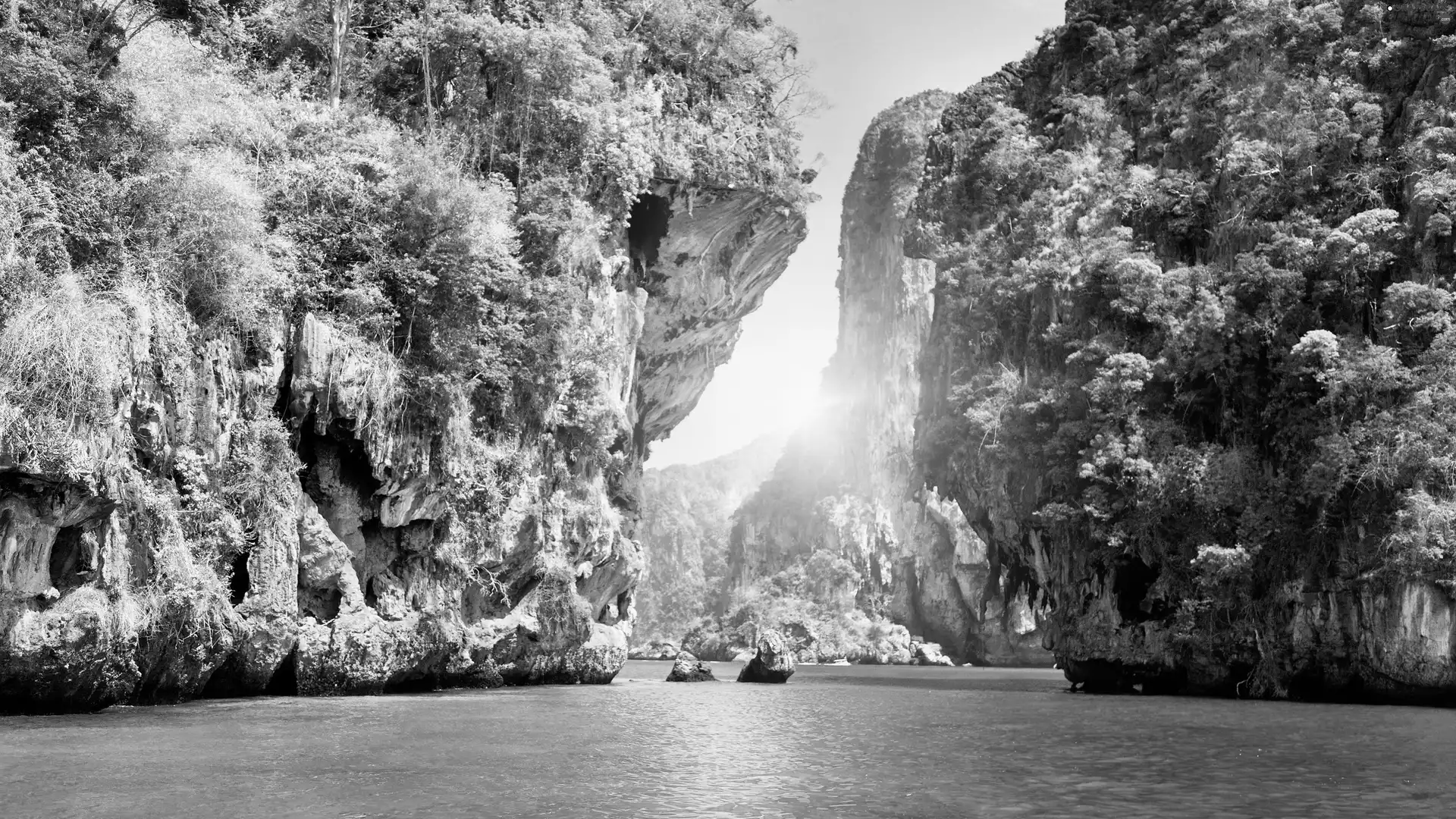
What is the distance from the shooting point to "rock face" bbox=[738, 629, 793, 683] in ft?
123

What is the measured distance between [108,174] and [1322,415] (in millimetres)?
25642

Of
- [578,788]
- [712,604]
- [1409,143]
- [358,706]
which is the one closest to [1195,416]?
[1409,143]

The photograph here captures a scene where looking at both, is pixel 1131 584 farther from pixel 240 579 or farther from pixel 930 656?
pixel 930 656

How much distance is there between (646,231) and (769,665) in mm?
14684

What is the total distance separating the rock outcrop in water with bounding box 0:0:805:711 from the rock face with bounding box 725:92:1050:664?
45.0 metres

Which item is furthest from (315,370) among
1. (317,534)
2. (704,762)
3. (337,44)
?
(704,762)

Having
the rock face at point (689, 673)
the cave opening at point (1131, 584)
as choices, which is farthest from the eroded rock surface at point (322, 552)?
the cave opening at point (1131, 584)

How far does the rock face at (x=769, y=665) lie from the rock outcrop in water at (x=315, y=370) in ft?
14.7

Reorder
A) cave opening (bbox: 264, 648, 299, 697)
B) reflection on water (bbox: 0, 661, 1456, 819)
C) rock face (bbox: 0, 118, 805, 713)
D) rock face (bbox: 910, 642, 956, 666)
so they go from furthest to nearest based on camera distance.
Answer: rock face (bbox: 910, 642, 956, 666)
cave opening (bbox: 264, 648, 299, 697)
rock face (bbox: 0, 118, 805, 713)
reflection on water (bbox: 0, 661, 1456, 819)

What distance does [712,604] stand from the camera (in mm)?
101938

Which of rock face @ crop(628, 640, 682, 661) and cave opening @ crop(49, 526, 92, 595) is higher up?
cave opening @ crop(49, 526, 92, 595)

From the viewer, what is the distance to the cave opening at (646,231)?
37.5 meters

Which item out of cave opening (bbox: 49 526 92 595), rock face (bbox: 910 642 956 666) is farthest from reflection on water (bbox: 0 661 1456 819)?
rock face (bbox: 910 642 956 666)

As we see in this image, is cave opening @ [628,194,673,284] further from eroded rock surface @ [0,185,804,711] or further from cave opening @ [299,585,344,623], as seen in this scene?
cave opening @ [299,585,344,623]
